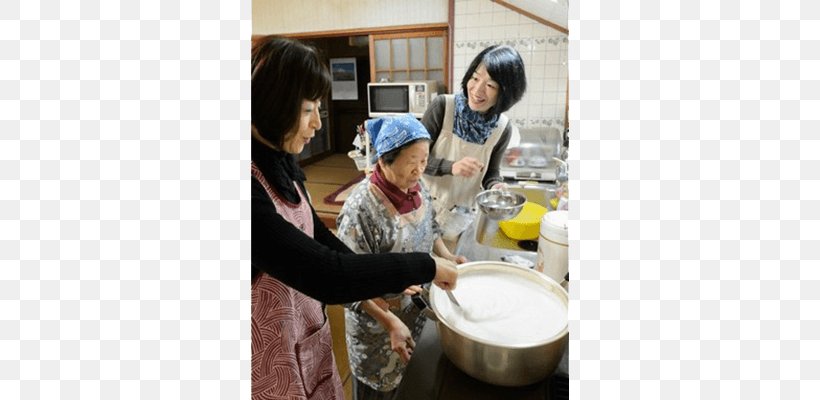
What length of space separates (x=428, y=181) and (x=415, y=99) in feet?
8.63

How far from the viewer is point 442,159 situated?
1.84m

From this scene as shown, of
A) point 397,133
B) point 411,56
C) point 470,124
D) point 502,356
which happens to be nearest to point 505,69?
point 470,124

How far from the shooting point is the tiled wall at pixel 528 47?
4.03 m

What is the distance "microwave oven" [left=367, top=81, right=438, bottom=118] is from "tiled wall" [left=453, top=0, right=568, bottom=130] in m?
0.52

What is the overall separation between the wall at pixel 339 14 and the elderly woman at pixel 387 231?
3.65 m

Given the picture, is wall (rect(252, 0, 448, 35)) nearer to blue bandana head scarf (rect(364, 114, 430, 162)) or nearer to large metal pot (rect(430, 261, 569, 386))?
blue bandana head scarf (rect(364, 114, 430, 162))

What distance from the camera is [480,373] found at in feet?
2.38

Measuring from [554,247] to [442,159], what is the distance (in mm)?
873

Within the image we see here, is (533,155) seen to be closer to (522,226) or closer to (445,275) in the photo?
(522,226)

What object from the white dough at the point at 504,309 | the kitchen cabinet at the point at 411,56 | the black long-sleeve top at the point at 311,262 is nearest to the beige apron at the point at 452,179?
the white dough at the point at 504,309

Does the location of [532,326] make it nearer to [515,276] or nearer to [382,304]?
[515,276]

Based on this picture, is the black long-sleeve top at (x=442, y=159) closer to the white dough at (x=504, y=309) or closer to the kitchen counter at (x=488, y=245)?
the kitchen counter at (x=488, y=245)

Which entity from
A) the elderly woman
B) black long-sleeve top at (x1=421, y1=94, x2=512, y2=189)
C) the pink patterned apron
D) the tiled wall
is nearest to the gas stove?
the tiled wall

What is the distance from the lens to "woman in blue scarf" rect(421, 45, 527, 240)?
65.6 inches
